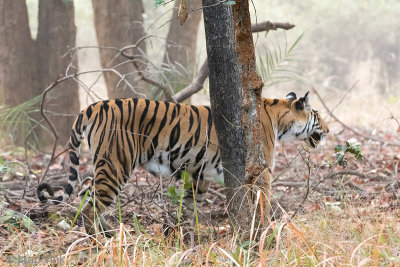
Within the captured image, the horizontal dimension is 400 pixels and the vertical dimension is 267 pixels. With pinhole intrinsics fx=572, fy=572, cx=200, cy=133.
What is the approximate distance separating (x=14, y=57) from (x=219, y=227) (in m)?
6.40

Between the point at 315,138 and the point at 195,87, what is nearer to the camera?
the point at 315,138

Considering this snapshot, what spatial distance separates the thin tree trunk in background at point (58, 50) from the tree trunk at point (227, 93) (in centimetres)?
613

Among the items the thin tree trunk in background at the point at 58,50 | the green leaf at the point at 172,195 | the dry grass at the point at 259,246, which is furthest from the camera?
the thin tree trunk in background at the point at 58,50

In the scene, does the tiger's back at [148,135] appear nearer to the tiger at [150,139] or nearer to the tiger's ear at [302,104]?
the tiger at [150,139]

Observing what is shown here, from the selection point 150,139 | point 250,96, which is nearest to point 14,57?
point 150,139

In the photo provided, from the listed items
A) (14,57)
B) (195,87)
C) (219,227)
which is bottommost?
(219,227)

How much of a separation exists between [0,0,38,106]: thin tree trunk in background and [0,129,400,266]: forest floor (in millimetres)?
2554

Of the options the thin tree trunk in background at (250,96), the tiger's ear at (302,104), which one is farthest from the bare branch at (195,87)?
the thin tree trunk in background at (250,96)

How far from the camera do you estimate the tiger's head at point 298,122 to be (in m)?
5.90

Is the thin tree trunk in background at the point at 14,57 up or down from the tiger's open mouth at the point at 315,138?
up

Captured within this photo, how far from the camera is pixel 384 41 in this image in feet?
96.6

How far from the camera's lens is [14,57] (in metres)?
10.0

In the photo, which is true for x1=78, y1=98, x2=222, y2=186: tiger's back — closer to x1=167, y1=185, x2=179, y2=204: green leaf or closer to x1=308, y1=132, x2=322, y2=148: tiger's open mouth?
x1=167, y1=185, x2=179, y2=204: green leaf

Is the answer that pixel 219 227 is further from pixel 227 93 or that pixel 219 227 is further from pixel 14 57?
pixel 14 57
